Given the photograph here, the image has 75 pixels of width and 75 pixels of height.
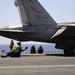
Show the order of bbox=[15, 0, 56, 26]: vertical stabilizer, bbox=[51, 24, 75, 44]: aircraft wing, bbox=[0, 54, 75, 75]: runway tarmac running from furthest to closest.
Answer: bbox=[15, 0, 56, 26]: vertical stabilizer
bbox=[51, 24, 75, 44]: aircraft wing
bbox=[0, 54, 75, 75]: runway tarmac

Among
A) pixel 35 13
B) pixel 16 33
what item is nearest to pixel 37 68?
pixel 16 33

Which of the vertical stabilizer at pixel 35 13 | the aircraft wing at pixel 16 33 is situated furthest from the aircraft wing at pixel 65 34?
the aircraft wing at pixel 16 33

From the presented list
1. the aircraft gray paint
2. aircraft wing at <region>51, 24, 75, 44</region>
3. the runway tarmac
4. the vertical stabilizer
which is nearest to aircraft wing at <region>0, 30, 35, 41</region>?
the aircraft gray paint

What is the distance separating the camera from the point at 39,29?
25.7 meters

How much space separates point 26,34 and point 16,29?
1.15 metres

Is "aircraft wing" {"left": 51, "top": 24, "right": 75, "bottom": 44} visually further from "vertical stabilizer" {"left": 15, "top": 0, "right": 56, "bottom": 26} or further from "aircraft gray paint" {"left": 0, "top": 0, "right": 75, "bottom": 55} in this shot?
"vertical stabilizer" {"left": 15, "top": 0, "right": 56, "bottom": 26}

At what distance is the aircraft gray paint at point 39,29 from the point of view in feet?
80.7

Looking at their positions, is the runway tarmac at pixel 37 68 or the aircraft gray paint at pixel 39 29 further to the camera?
the aircraft gray paint at pixel 39 29

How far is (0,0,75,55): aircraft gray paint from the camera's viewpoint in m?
24.6

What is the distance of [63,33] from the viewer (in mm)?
24578

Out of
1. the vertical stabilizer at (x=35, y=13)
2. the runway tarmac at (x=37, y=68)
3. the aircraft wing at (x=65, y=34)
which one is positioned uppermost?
the vertical stabilizer at (x=35, y=13)

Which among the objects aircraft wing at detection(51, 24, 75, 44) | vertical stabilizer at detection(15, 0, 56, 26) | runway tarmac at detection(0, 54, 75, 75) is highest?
vertical stabilizer at detection(15, 0, 56, 26)

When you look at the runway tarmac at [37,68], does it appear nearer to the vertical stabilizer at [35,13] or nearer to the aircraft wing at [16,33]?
the aircraft wing at [16,33]

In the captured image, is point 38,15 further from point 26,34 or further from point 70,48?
point 70,48
